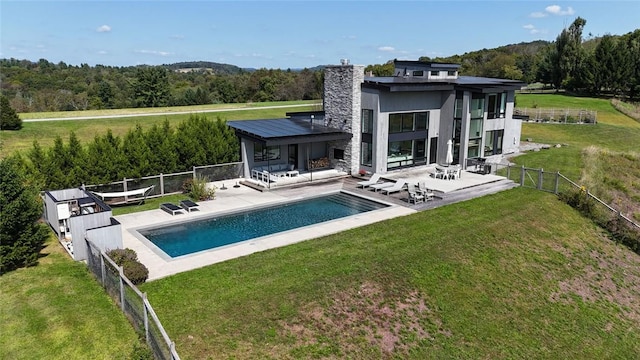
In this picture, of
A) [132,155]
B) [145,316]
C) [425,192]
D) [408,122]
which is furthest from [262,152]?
[145,316]

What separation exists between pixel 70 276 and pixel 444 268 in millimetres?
11684

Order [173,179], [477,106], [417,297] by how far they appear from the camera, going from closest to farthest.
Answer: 1. [417,297]
2. [173,179]
3. [477,106]

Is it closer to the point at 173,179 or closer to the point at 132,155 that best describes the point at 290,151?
the point at 173,179

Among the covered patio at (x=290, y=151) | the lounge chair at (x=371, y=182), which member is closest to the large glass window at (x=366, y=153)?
the covered patio at (x=290, y=151)

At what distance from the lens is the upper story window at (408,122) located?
26531 mm

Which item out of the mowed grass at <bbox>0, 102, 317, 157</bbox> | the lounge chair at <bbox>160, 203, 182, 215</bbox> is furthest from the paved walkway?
the mowed grass at <bbox>0, 102, 317, 157</bbox>

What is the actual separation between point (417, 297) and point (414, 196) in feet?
28.0

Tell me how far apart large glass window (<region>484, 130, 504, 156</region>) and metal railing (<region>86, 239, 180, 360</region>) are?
25.0m

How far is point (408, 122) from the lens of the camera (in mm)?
27250

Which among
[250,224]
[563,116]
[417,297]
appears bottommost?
[417,297]

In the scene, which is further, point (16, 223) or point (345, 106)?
point (345, 106)

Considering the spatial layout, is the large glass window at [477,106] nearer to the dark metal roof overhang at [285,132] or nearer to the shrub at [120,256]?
the dark metal roof overhang at [285,132]

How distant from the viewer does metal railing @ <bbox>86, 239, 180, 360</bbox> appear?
9.16 m

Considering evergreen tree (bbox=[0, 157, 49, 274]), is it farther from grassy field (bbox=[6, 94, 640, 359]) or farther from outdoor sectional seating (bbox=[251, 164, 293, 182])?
outdoor sectional seating (bbox=[251, 164, 293, 182])
